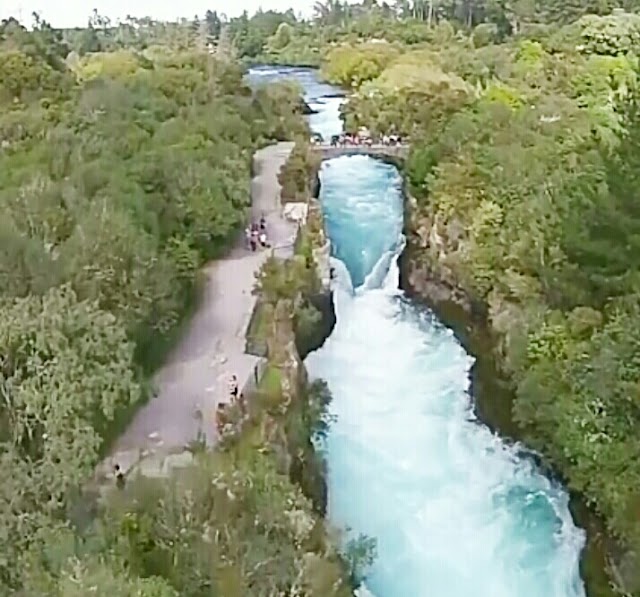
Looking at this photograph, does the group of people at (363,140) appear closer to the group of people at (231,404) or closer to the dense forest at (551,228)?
the dense forest at (551,228)

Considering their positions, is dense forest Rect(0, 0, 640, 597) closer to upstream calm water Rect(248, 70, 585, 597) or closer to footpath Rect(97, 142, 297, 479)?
footpath Rect(97, 142, 297, 479)

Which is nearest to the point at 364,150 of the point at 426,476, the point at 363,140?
the point at 363,140

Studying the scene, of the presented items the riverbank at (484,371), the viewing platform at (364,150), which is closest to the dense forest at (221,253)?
the riverbank at (484,371)

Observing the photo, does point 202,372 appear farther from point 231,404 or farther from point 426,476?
point 426,476

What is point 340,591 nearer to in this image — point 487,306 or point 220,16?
point 487,306

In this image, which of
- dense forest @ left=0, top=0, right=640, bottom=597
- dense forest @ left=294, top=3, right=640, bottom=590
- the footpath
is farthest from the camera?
dense forest @ left=294, top=3, right=640, bottom=590

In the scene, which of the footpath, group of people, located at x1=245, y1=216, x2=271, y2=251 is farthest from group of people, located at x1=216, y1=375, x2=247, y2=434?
group of people, located at x1=245, y1=216, x2=271, y2=251
